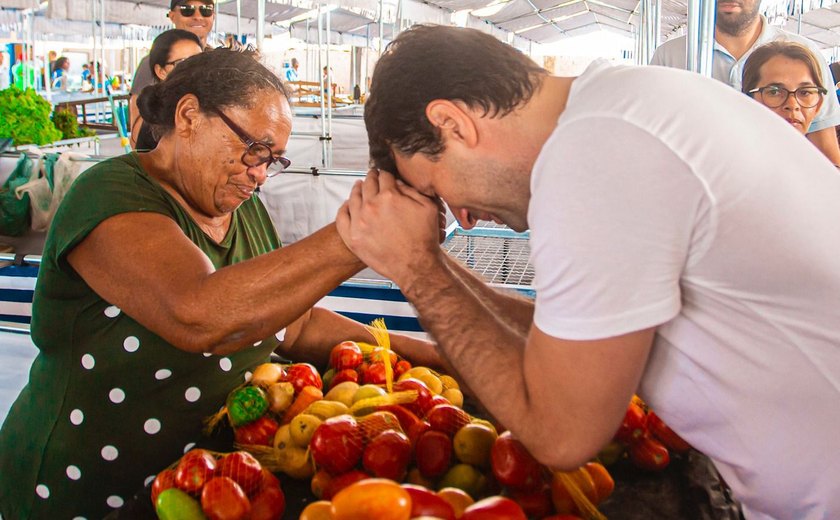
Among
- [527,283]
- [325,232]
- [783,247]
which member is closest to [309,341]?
[325,232]

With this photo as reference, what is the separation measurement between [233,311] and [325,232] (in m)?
0.25

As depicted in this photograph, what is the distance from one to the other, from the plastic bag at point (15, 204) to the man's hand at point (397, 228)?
173 inches

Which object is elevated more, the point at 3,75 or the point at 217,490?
the point at 3,75

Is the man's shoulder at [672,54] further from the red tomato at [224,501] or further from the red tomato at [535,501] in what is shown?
the red tomato at [224,501]

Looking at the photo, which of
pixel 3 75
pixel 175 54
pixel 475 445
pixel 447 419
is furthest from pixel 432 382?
pixel 3 75

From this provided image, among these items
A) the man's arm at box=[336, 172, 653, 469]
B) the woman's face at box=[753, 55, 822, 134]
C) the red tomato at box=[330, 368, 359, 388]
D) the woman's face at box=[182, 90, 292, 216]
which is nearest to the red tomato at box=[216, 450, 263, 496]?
the man's arm at box=[336, 172, 653, 469]

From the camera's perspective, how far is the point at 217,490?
1.37 m

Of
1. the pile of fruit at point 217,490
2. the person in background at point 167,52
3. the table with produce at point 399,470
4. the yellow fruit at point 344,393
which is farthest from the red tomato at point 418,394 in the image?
the person in background at point 167,52

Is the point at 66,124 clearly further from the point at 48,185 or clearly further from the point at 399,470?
the point at 399,470

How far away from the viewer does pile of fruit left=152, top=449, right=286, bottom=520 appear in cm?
135

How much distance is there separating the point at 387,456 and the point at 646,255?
27.3 inches

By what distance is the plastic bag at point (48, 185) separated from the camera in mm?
5082

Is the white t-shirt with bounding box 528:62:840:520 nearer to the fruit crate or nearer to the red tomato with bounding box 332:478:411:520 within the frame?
the red tomato with bounding box 332:478:411:520

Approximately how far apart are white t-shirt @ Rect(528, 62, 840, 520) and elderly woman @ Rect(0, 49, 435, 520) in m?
0.62
